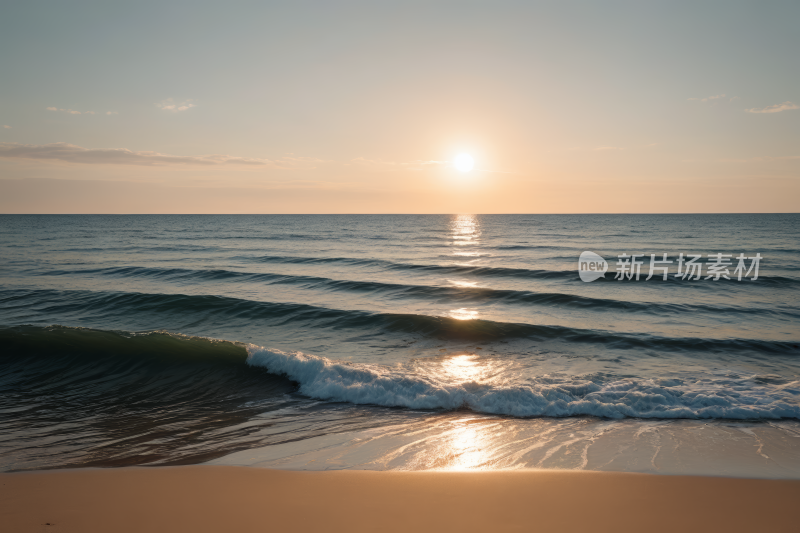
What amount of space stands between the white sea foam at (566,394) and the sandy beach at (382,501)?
2.54 m

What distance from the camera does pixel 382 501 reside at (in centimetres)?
427

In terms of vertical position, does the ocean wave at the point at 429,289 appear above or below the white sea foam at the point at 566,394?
above

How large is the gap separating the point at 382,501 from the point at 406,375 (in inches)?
172

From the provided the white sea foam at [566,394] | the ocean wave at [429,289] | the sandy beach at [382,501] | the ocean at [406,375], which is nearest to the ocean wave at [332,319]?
the ocean at [406,375]

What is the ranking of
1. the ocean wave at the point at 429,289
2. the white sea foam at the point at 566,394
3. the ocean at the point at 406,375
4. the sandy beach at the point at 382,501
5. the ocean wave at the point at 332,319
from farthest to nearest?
the ocean wave at the point at 429,289
the ocean wave at the point at 332,319
the white sea foam at the point at 566,394
the ocean at the point at 406,375
the sandy beach at the point at 382,501

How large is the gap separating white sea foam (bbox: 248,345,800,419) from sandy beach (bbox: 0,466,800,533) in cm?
254

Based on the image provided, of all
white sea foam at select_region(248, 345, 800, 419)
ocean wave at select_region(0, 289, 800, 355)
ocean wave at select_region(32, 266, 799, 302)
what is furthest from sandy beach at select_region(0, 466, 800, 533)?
ocean wave at select_region(32, 266, 799, 302)

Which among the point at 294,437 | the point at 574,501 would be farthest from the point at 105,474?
the point at 574,501

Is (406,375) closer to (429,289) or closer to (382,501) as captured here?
(382,501)

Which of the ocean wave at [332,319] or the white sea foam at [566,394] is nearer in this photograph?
the white sea foam at [566,394]

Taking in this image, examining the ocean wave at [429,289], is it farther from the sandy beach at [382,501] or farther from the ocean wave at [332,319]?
the sandy beach at [382,501]

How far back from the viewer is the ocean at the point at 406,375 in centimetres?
575

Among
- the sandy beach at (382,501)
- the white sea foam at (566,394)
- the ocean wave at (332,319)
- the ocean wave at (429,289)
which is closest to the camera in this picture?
the sandy beach at (382,501)

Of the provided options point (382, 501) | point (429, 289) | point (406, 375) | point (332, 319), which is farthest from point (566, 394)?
point (429, 289)
